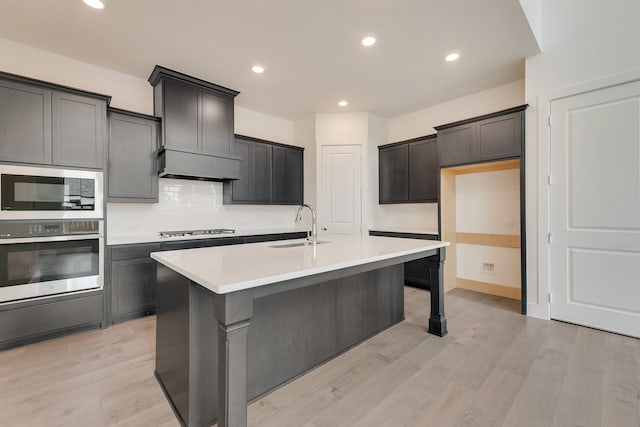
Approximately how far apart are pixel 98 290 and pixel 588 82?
5352 mm

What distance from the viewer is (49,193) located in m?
2.54

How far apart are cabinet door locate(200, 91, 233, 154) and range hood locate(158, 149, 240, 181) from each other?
4.9 inches

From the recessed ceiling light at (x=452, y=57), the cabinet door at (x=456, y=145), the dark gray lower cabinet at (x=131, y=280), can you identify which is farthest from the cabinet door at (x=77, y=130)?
the cabinet door at (x=456, y=145)

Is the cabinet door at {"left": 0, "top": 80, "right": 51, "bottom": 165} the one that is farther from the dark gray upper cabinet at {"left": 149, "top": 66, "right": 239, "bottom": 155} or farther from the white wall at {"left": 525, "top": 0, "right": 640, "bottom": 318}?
the white wall at {"left": 525, "top": 0, "right": 640, "bottom": 318}

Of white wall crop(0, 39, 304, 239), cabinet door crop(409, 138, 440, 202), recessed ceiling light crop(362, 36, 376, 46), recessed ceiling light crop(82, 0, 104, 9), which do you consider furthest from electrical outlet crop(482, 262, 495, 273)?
recessed ceiling light crop(82, 0, 104, 9)

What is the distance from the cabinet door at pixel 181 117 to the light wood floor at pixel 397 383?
7.21ft

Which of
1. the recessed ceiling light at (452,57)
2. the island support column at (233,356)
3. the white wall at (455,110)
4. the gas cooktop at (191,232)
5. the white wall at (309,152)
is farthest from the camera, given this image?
the white wall at (309,152)

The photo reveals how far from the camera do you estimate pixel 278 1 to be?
7.53 feet

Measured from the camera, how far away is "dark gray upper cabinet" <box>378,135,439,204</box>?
4.32 metres

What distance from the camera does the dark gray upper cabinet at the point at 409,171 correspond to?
14.2ft

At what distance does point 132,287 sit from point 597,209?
16.1 feet

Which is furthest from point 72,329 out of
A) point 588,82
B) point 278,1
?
point 588,82

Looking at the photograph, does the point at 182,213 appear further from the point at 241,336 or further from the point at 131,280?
the point at 241,336

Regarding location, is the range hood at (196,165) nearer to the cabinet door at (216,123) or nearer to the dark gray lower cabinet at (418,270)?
the cabinet door at (216,123)
